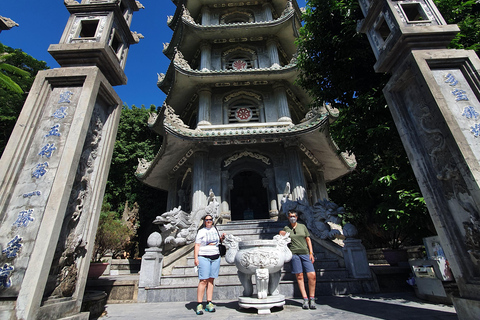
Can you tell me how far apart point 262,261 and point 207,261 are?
2.73ft

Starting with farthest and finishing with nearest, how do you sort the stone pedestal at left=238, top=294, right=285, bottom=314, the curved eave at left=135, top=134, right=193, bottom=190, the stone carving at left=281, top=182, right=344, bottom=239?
the curved eave at left=135, top=134, right=193, bottom=190, the stone carving at left=281, top=182, right=344, bottom=239, the stone pedestal at left=238, top=294, right=285, bottom=314

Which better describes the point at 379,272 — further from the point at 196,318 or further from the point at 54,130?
the point at 54,130

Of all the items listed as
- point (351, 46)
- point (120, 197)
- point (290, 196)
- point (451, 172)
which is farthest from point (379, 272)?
point (120, 197)

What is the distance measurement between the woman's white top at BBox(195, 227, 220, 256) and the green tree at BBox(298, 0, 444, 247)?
3.46 m

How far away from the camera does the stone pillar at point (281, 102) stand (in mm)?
11019

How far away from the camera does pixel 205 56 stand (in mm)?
12953

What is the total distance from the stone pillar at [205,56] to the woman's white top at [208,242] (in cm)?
1007

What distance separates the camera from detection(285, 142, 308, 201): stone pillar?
30.8ft

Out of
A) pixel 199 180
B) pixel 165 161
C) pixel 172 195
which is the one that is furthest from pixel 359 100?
pixel 172 195

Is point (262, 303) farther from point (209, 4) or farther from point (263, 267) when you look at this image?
point (209, 4)

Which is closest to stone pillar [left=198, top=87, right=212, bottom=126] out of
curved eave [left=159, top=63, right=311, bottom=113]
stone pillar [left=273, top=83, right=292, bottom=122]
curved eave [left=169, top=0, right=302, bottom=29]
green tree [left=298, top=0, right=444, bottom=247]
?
curved eave [left=159, top=63, right=311, bottom=113]

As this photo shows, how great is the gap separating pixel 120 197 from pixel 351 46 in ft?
48.0

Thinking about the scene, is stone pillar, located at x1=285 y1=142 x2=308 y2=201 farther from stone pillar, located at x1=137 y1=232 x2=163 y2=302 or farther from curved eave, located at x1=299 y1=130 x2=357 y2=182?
stone pillar, located at x1=137 y1=232 x2=163 y2=302

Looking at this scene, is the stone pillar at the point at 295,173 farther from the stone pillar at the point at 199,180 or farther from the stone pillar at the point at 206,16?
the stone pillar at the point at 206,16
